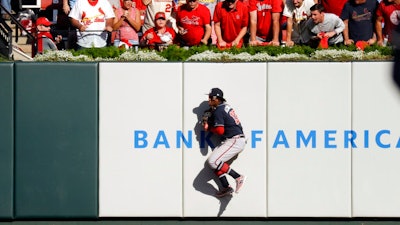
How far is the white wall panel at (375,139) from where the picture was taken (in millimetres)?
14656

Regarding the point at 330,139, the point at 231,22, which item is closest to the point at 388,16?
the point at 231,22

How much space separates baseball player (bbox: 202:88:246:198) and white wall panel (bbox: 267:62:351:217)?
1.77 ft

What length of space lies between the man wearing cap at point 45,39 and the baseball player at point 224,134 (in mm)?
3281

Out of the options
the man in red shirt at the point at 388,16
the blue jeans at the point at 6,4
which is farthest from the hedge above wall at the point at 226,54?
the blue jeans at the point at 6,4

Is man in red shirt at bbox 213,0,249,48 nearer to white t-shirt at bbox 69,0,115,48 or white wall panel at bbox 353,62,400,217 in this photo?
white t-shirt at bbox 69,0,115,48

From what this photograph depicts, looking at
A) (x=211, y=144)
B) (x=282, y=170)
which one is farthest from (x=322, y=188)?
(x=211, y=144)

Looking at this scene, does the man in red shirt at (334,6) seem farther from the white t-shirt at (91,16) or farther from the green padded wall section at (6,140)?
the green padded wall section at (6,140)

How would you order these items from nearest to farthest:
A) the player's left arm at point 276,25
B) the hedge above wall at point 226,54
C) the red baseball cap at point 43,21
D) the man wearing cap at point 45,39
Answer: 1. the hedge above wall at point 226,54
2. the man wearing cap at point 45,39
3. the player's left arm at point 276,25
4. the red baseball cap at point 43,21

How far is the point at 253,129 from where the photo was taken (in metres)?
14.7

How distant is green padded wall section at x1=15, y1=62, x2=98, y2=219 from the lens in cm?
1470

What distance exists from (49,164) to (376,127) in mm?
4895

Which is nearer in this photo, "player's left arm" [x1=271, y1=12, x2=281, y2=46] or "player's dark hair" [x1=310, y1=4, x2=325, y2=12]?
"player's dark hair" [x1=310, y1=4, x2=325, y2=12]

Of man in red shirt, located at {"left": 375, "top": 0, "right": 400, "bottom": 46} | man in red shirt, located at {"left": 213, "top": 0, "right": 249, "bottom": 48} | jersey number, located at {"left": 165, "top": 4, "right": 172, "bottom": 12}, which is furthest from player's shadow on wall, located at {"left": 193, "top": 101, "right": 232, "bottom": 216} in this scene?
man in red shirt, located at {"left": 375, "top": 0, "right": 400, "bottom": 46}

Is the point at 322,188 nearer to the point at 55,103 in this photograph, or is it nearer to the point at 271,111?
the point at 271,111
